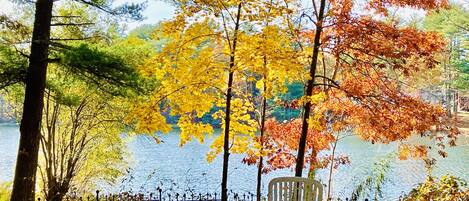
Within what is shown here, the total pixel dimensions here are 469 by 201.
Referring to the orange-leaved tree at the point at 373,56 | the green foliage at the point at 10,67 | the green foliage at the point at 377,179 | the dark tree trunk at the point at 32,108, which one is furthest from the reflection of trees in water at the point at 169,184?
the green foliage at the point at 10,67

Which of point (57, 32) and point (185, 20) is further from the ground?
point (57, 32)

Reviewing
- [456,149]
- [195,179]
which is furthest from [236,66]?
[456,149]

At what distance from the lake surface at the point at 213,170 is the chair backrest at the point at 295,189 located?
4683 millimetres

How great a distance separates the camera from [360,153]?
1650cm

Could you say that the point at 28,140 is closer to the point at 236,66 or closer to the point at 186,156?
the point at 236,66

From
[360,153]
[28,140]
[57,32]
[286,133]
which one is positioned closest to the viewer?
[28,140]

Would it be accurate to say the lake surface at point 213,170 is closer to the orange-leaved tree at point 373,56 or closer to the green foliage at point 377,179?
the green foliage at point 377,179

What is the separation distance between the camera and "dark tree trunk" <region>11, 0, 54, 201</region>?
4.39 metres

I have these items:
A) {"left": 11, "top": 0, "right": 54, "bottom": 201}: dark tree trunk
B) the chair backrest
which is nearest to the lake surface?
{"left": 11, "top": 0, "right": 54, "bottom": 201}: dark tree trunk

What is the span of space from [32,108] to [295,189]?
8.63ft

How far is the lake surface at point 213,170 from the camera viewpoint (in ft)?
33.3

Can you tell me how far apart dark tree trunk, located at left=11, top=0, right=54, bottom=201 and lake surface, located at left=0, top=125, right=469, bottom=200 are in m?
3.97

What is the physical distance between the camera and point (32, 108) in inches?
175

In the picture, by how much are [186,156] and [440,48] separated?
451 inches
